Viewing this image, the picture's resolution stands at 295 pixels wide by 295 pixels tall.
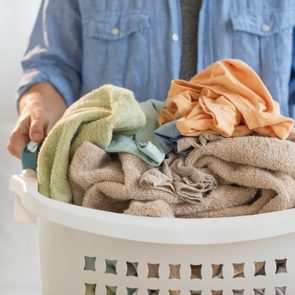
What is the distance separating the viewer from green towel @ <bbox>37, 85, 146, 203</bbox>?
73 cm

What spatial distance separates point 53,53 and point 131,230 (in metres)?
0.53

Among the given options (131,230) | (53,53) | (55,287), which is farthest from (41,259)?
(53,53)

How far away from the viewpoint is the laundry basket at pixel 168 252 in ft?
2.00

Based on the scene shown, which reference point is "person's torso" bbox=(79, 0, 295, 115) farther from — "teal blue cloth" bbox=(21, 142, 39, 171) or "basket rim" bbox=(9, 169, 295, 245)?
"basket rim" bbox=(9, 169, 295, 245)

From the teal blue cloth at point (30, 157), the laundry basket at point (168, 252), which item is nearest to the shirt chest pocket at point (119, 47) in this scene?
the teal blue cloth at point (30, 157)

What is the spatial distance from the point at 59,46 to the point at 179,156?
0.41m

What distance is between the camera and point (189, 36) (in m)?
1.04

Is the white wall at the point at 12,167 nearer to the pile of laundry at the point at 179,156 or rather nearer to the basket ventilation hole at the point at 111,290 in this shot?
the pile of laundry at the point at 179,156

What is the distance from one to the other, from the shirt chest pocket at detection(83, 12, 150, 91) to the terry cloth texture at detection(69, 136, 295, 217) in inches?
12.9

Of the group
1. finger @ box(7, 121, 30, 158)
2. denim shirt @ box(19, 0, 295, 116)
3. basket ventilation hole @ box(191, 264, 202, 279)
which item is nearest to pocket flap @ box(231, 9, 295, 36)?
denim shirt @ box(19, 0, 295, 116)

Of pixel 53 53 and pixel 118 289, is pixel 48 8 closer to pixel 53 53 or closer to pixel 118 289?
pixel 53 53

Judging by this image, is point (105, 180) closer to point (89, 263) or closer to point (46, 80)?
point (89, 263)

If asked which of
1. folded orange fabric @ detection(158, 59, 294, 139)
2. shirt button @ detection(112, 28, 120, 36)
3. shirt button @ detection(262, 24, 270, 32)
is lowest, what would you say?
folded orange fabric @ detection(158, 59, 294, 139)

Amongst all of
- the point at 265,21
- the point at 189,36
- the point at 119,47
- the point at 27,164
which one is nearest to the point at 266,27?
the point at 265,21
